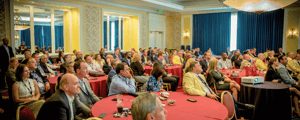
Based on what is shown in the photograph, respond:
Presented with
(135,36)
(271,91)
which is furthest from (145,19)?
(271,91)

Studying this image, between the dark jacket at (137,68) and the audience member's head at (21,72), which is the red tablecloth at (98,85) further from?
the dark jacket at (137,68)

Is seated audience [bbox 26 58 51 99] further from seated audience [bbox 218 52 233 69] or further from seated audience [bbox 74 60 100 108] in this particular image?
seated audience [bbox 218 52 233 69]

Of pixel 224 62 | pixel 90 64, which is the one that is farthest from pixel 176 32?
pixel 90 64

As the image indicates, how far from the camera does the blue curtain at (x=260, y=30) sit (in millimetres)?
13812

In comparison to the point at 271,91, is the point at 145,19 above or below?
above

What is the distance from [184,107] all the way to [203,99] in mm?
534

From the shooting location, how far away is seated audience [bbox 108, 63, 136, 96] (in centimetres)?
338

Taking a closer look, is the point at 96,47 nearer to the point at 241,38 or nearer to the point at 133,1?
the point at 133,1

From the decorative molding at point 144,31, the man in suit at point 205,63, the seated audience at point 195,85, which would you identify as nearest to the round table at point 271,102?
the seated audience at point 195,85

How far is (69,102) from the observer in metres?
2.23

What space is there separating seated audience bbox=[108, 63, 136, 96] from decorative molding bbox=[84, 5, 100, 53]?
7.43 meters

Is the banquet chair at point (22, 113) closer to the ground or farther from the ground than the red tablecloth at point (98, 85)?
farther from the ground

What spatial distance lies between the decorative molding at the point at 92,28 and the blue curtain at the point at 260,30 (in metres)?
10.4

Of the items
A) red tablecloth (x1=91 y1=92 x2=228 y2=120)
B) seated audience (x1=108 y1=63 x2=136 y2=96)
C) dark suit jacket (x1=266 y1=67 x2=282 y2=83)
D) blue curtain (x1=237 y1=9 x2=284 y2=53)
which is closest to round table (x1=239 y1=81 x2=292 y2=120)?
dark suit jacket (x1=266 y1=67 x2=282 y2=83)
